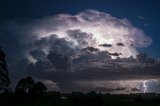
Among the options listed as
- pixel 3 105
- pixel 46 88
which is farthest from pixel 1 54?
pixel 46 88

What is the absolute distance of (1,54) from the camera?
4453 cm

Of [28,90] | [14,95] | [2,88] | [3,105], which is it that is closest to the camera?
[2,88]

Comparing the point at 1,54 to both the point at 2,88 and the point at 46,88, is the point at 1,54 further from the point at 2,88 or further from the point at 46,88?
the point at 46,88

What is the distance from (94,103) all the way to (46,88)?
59.5 m

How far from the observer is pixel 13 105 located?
84500 millimetres

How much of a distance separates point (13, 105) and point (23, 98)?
29.1 meters

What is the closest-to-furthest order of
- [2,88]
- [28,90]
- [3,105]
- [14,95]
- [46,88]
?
[2,88] < [3,105] < [14,95] < [28,90] < [46,88]

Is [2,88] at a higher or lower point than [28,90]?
lower

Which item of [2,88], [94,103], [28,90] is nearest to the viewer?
[2,88]

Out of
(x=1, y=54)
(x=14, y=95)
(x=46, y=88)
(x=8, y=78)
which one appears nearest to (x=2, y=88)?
(x=8, y=78)

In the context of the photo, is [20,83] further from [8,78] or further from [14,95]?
[8,78]

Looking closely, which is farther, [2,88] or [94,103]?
[94,103]

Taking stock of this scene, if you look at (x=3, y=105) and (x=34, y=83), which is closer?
(x=3, y=105)

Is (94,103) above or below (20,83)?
below
